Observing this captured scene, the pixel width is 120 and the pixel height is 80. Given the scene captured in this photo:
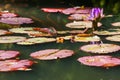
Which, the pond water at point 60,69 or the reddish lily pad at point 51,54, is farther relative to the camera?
the reddish lily pad at point 51,54

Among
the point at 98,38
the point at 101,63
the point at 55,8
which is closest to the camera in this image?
the point at 101,63

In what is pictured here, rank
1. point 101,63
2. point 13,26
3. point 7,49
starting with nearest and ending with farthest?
point 101,63 < point 7,49 < point 13,26

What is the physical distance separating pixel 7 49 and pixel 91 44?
2.14 ft

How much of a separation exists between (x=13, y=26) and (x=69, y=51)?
1.13 m

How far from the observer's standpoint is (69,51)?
2525mm

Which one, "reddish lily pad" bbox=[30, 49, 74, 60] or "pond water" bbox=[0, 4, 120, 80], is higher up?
"reddish lily pad" bbox=[30, 49, 74, 60]

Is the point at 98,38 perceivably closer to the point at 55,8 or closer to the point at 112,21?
the point at 112,21

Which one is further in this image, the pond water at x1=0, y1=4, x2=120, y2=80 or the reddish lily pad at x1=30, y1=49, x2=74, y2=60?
the reddish lily pad at x1=30, y1=49, x2=74, y2=60

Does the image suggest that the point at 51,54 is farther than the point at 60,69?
Yes

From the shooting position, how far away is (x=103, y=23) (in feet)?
11.9

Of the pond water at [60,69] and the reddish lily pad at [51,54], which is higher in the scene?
the reddish lily pad at [51,54]

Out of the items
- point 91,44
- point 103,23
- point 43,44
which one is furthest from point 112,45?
point 103,23

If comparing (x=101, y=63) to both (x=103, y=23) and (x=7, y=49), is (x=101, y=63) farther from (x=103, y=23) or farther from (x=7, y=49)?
(x=103, y=23)

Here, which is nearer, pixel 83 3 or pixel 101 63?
pixel 101 63
